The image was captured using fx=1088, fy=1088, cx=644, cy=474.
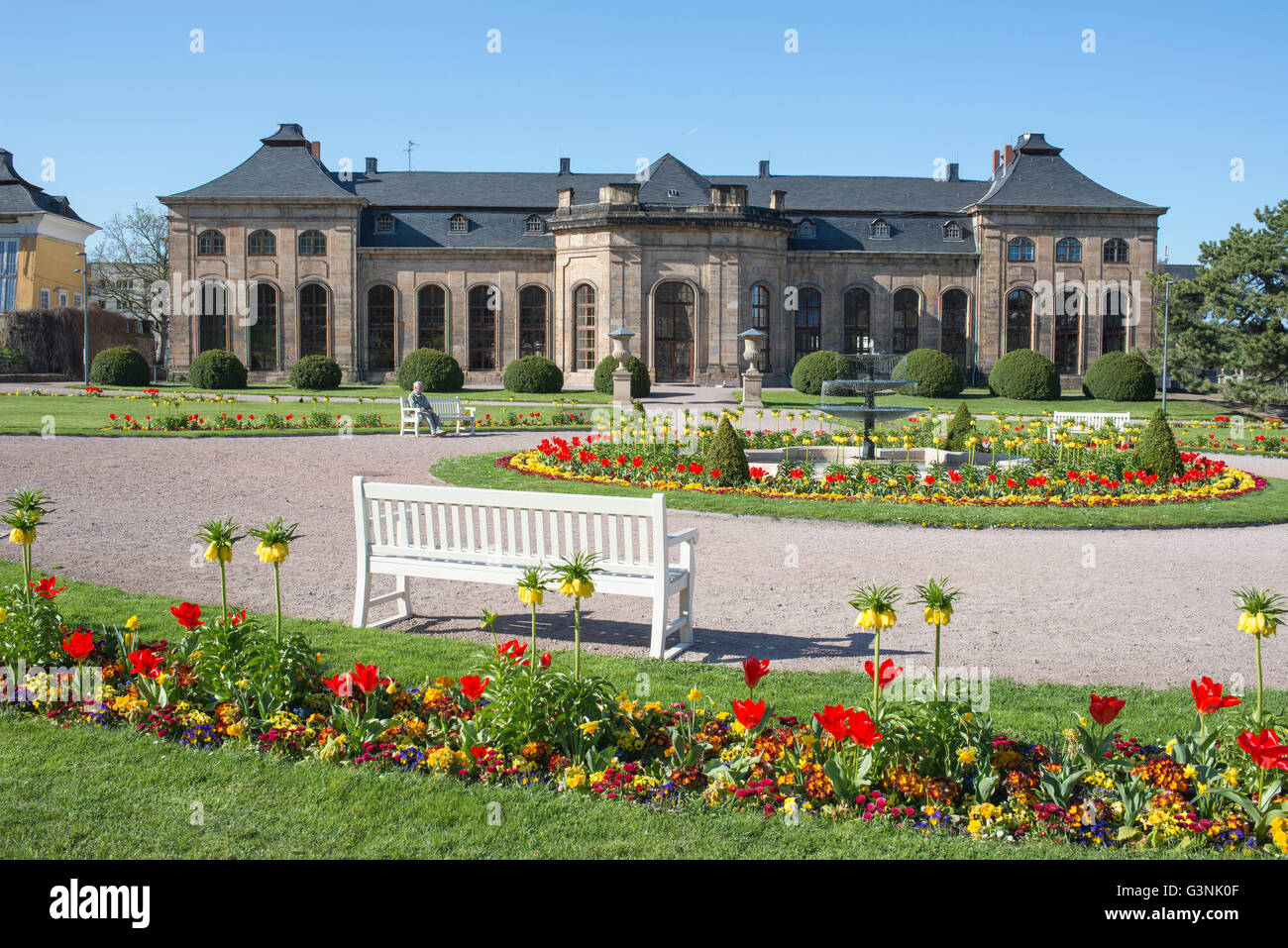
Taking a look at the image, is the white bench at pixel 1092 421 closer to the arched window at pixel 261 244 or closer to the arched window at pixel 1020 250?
the arched window at pixel 1020 250

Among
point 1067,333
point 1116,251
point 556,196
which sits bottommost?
point 1067,333

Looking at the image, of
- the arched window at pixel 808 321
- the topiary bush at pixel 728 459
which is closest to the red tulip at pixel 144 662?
the topiary bush at pixel 728 459

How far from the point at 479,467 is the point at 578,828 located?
492 inches

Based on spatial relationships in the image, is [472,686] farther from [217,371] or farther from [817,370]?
[217,371]

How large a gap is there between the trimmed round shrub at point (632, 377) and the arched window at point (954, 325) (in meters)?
16.0

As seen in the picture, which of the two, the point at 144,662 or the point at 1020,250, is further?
the point at 1020,250

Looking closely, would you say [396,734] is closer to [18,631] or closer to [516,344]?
[18,631]

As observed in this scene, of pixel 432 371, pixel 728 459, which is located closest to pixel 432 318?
pixel 432 371

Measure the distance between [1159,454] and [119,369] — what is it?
1375 inches

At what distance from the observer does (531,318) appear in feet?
149

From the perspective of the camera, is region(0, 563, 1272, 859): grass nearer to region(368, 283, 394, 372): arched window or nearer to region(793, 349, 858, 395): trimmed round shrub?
region(793, 349, 858, 395): trimmed round shrub

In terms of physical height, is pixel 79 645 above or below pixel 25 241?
below

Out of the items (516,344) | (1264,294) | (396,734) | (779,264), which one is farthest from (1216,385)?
(396,734)

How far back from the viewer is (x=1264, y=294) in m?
31.3
